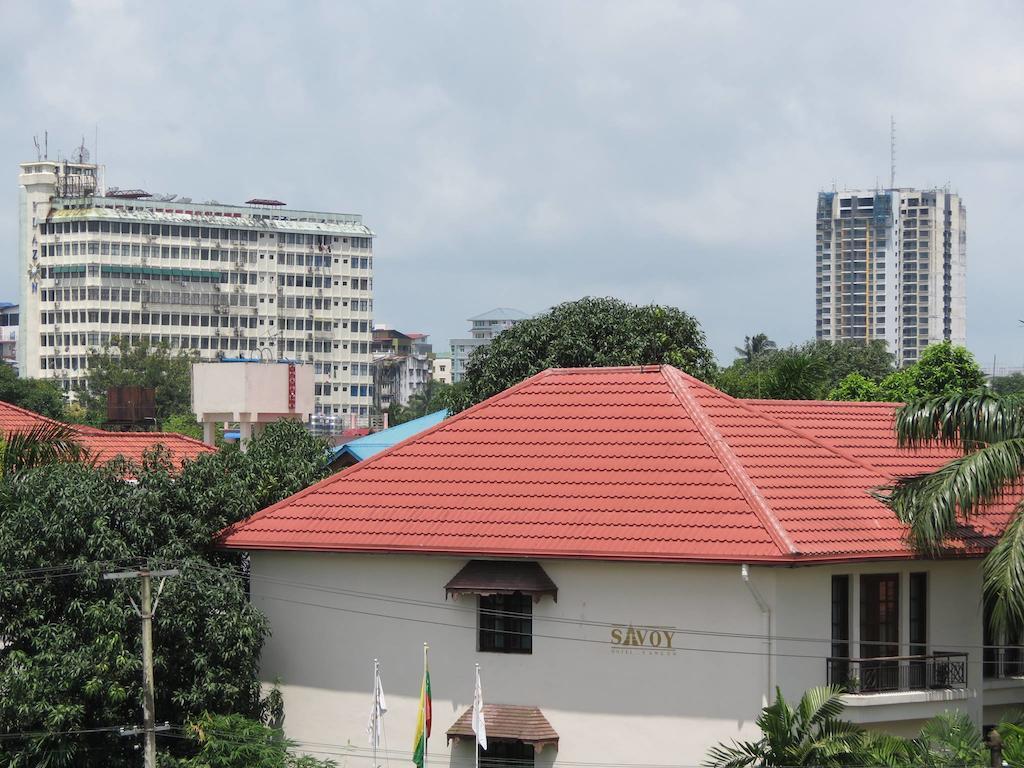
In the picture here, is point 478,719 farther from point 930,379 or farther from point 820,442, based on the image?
point 930,379

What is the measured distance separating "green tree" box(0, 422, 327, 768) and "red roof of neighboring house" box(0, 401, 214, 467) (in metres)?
11.3

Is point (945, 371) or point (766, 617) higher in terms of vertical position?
point (945, 371)

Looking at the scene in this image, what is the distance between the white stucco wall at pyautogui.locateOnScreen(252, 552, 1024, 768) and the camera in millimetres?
26016

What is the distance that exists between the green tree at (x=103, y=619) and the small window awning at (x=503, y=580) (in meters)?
3.85

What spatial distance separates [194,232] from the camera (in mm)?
170375

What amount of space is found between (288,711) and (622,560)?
7.23 meters

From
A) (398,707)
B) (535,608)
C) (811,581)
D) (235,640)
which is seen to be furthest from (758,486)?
(235,640)

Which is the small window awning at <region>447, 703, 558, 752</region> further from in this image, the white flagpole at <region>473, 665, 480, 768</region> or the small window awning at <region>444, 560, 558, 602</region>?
the small window awning at <region>444, 560, 558, 602</region>

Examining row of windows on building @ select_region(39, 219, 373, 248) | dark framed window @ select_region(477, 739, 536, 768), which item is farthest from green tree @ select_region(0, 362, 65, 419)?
dark framed window @ select_region(477, 739, 536, 768)

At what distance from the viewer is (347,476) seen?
→ 3016 centimetres

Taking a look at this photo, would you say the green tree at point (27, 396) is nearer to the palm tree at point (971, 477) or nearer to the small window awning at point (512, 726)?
the small window awning at point (512, 726)

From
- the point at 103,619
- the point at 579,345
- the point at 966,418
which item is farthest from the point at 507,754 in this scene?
the point at 579,345

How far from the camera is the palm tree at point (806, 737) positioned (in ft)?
75.9

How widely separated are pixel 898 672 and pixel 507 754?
666 cm
